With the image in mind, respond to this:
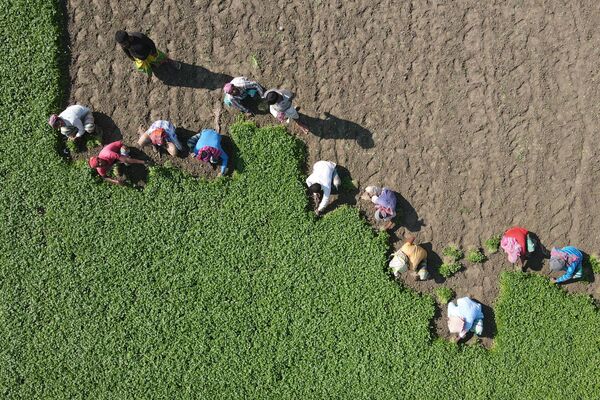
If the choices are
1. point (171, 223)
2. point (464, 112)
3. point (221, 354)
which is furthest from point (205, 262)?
point (464, 112)

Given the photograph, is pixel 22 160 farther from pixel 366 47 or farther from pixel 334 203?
pixel 366 47

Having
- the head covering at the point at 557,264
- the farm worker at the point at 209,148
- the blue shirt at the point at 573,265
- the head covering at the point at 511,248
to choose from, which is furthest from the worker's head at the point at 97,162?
the blue shirt at the point at 573,265

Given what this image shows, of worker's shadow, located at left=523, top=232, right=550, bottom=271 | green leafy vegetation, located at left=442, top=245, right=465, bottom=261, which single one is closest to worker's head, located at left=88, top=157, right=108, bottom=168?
green leafy vegetation, located at left=442, top=245, right=465, bottom=261

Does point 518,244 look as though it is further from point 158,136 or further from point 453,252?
point 158,136

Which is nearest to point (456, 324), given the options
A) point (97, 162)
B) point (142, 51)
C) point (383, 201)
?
point (383, 201)

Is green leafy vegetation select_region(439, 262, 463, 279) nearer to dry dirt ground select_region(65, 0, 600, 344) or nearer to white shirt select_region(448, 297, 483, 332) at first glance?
dry dirt ground select_region(65, 0, 600, 344)
